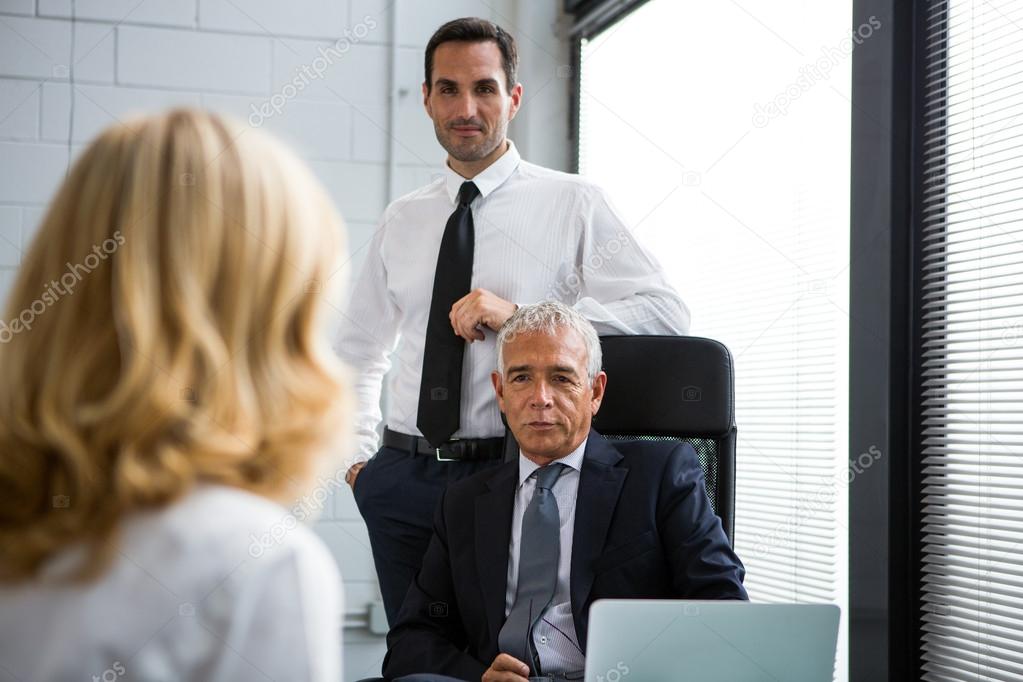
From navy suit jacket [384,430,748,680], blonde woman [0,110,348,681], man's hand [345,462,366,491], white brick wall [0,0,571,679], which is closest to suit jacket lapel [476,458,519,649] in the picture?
navy suit jacket [384,430,748,680]

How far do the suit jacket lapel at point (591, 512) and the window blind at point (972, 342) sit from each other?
2.15ft

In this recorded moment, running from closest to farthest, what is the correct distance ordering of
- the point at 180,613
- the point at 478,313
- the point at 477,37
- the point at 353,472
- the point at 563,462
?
1. the point at 180,613
2. the point at 563,462
3. the point at 478,313
4. the point at 477,37
5. the point at 353,472

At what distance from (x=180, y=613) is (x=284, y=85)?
3.30m

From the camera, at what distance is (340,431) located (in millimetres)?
764

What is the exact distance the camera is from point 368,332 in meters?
2.57

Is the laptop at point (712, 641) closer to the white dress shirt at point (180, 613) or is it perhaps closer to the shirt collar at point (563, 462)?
the shirt collar at point (563, 462)

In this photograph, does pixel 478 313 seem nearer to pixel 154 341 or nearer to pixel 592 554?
pixel 592 554

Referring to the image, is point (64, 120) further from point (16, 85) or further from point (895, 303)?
point (895, 303)

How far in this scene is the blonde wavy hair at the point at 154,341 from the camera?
0.68 meters

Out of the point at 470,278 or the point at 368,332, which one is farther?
the point at 368,332

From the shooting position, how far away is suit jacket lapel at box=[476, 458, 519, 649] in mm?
1853

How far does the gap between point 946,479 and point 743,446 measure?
0.80 m

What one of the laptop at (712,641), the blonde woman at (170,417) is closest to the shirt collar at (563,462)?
the laptop at (712,641)

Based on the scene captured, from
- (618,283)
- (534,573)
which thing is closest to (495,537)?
(534,573)
